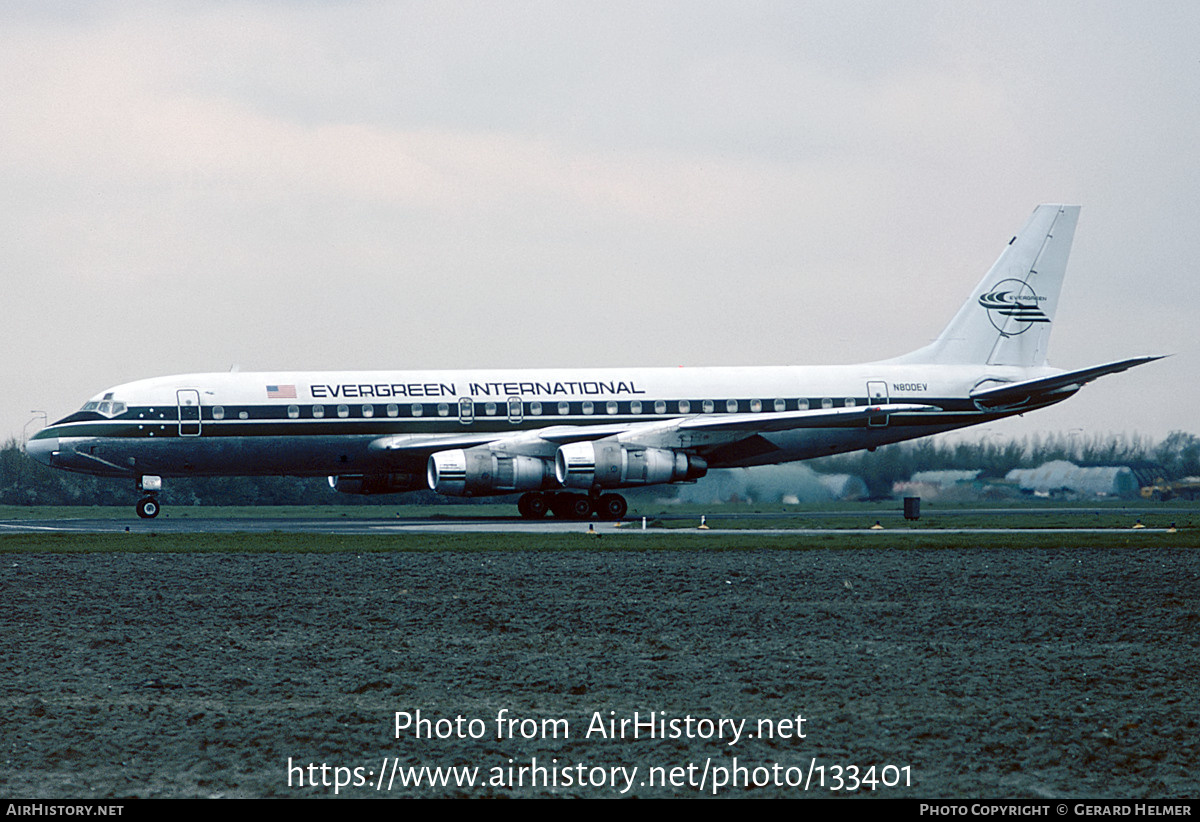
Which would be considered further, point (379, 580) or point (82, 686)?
point (379, 580)

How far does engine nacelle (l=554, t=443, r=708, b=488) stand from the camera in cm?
3384

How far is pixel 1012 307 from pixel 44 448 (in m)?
29.3

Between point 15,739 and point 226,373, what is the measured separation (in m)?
28.2

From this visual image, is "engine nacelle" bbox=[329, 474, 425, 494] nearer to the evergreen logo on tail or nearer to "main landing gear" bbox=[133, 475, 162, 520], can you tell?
"main landing gear" bbox=[133, 475, 162, 520]

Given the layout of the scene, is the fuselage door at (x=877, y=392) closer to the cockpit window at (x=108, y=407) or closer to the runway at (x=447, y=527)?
the runway at (x=447, y=527)

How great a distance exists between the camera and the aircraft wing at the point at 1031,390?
38.0m

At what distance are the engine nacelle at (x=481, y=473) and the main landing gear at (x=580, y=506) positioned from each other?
4.79ft

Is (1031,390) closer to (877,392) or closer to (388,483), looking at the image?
(877,392)

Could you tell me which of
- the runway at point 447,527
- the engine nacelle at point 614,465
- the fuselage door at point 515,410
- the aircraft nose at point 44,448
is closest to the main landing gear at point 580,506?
the runway at point 447,527

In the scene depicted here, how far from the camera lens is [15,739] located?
8.59 metres

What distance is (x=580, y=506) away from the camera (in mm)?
35781

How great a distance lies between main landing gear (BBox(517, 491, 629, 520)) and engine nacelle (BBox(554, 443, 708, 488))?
1.31 metres
